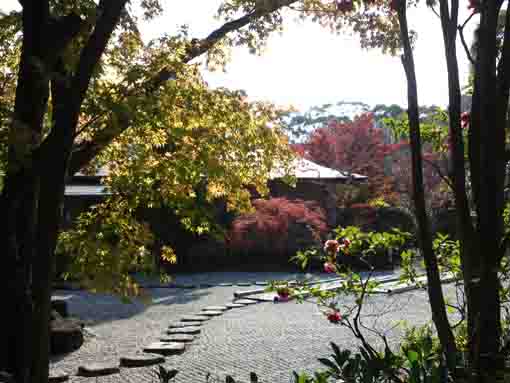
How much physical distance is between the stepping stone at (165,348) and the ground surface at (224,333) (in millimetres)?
128

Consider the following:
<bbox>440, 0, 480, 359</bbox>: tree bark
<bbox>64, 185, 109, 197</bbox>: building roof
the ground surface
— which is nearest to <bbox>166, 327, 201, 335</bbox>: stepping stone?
the ground surface

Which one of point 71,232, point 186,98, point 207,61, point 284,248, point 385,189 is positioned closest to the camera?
point 186,98

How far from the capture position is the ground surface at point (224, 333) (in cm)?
661

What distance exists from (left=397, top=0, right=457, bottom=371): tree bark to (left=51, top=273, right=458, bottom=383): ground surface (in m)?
3.11

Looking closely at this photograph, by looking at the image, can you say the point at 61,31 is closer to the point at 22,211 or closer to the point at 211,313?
the point at 22,211

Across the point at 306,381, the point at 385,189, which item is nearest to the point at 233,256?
the point at 385,189

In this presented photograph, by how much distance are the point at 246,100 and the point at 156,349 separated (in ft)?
10.8

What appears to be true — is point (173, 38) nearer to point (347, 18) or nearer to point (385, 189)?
point (347, 18)

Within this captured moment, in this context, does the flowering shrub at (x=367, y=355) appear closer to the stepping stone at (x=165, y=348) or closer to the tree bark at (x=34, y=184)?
the tree bark at (x=34, y=184)

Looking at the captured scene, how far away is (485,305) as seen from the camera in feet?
10.0

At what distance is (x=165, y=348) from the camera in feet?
24.6

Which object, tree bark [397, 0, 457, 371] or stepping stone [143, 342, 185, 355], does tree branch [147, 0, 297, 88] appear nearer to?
stepping stone [143, 342, 185, 355]

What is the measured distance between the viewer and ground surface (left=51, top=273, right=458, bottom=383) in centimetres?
661

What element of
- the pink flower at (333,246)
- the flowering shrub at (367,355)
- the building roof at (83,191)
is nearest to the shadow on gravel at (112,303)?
the building roof at (83,191)
